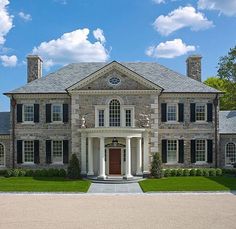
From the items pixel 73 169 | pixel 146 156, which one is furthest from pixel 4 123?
pixel 146 156

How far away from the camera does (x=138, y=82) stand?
1247 inches

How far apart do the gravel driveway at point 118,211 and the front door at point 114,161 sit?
905 cm

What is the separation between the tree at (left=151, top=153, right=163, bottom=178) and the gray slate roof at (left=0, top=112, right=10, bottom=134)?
46.3 ft

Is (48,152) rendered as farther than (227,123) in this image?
No

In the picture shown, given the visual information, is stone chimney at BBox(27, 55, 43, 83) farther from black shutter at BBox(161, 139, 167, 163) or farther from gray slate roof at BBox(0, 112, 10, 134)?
black shutter at BBox(161, 139, 167, 163)

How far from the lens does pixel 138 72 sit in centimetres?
3609

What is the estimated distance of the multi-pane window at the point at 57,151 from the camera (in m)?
33.6

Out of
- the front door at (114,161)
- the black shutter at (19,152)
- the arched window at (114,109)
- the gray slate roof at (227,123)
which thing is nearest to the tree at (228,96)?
the gray slate roof at (227,123)

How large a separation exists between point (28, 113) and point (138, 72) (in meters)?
11.4

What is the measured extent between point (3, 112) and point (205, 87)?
20579 mm

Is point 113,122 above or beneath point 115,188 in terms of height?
above

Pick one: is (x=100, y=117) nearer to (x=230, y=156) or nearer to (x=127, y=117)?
(x=127, y=117)

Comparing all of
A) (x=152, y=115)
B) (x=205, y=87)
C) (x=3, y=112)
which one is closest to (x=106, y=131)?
(x=152, y=115)

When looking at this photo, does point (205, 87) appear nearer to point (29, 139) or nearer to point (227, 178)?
point (227, 178)
